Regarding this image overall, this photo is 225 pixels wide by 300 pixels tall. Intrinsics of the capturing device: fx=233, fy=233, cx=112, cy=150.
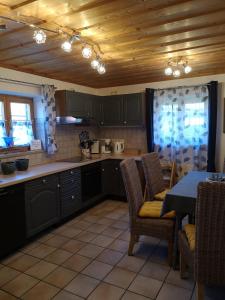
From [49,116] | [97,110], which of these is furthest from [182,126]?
[49,116]

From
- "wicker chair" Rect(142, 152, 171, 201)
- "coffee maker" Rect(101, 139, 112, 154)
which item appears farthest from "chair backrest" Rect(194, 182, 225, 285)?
"coffee maker" Rect(101, 139, 112, 154)

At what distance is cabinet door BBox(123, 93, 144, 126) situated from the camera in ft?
13.8

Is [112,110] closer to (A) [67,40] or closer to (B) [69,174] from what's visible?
(B) [69,174]

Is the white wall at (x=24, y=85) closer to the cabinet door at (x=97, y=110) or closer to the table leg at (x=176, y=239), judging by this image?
the cabinet door at (x=97, y=110)

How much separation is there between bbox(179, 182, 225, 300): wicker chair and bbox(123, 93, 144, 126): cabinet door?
2.84 meters

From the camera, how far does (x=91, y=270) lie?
2244 millimetres

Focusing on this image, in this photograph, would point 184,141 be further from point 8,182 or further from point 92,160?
point 8,182

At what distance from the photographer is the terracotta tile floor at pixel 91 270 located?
→ 1.93 metres

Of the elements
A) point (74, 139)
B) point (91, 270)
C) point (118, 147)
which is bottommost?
point (91, 270)

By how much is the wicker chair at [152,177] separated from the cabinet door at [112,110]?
62.0 inches

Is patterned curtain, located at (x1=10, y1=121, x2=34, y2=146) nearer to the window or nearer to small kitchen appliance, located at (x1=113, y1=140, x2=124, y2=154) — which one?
the window

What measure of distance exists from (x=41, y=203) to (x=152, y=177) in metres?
1.42

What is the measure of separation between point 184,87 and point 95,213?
8.28ft

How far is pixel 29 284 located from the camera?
6.76 feet
